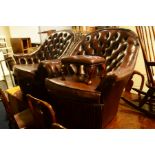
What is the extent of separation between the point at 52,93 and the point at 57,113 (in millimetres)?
214

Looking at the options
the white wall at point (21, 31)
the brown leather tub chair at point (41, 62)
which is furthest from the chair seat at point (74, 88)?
the white wall at point (21, 31)

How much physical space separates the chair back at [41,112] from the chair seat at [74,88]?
22cm

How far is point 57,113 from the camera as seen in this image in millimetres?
1875

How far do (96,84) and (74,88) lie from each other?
21cm

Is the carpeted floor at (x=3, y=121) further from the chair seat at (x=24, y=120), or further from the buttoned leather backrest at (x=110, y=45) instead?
the buttoned leather backrest at (x=110, y=45)

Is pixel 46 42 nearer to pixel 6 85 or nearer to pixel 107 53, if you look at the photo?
pixel 6 85

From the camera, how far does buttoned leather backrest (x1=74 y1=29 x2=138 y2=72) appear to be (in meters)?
1.95

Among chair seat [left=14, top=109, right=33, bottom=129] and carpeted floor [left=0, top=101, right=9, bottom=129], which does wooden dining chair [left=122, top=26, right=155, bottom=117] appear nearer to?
chair seat [left=14, top=109, right=33, bottom=129]

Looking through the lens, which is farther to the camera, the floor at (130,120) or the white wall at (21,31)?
the white wall at (21,31)

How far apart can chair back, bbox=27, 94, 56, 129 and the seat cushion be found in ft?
0.70

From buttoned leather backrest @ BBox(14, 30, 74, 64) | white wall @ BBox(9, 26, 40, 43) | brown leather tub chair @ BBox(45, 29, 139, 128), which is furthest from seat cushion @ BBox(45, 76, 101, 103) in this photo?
buttoned leather backrest @ BBox(14, 30, 74, 64)

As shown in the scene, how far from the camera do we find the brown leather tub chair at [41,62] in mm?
2138
